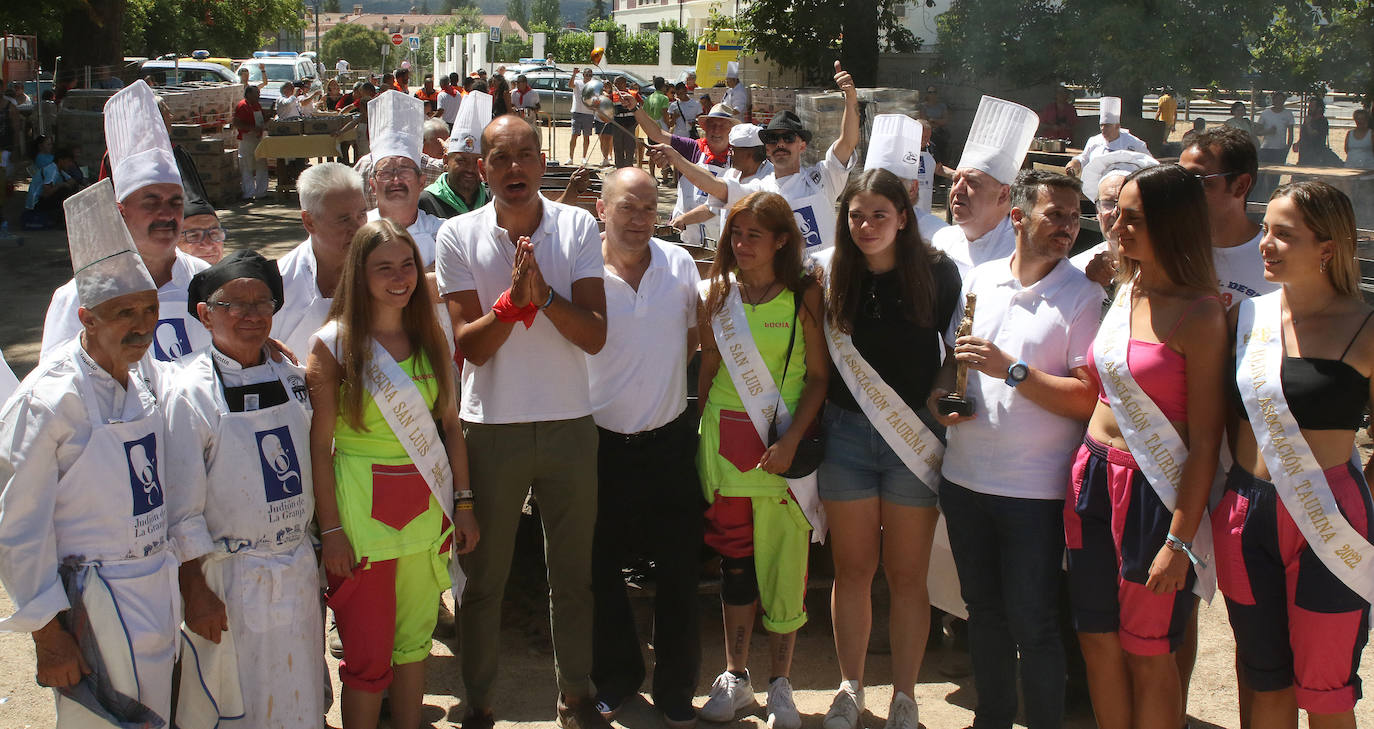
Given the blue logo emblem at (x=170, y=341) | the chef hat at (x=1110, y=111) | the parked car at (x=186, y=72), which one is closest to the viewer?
the blue logo emblem at (x=170, y=341)

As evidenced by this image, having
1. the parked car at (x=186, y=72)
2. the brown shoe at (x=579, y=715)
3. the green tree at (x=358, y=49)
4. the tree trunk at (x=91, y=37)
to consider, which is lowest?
the brown shoe at (x=579, y=715)

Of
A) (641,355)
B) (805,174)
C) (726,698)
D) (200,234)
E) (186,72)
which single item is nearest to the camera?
(641,355)

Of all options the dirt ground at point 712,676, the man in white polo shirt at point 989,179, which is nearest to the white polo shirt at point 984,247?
the man in white polo shirt at point 989,179

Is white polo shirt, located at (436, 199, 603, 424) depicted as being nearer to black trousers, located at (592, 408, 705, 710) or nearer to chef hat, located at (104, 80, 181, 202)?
black trousers, located at (592, 408, 705, 710)

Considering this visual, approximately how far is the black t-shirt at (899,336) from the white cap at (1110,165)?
3.34 feet

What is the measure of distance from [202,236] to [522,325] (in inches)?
63.8

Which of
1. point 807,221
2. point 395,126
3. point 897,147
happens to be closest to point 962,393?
point 897,147

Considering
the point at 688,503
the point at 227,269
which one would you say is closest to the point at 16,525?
the point at 227,269

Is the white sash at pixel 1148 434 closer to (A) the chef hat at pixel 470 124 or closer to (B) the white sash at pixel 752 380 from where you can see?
(B) the white sash at pixel 752 380

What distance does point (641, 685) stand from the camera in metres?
4.12

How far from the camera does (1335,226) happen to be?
9.48 ft

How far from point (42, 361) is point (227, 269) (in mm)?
519

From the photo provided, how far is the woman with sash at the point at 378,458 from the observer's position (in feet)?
10.7

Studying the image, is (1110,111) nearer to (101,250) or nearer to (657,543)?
(657,543)
